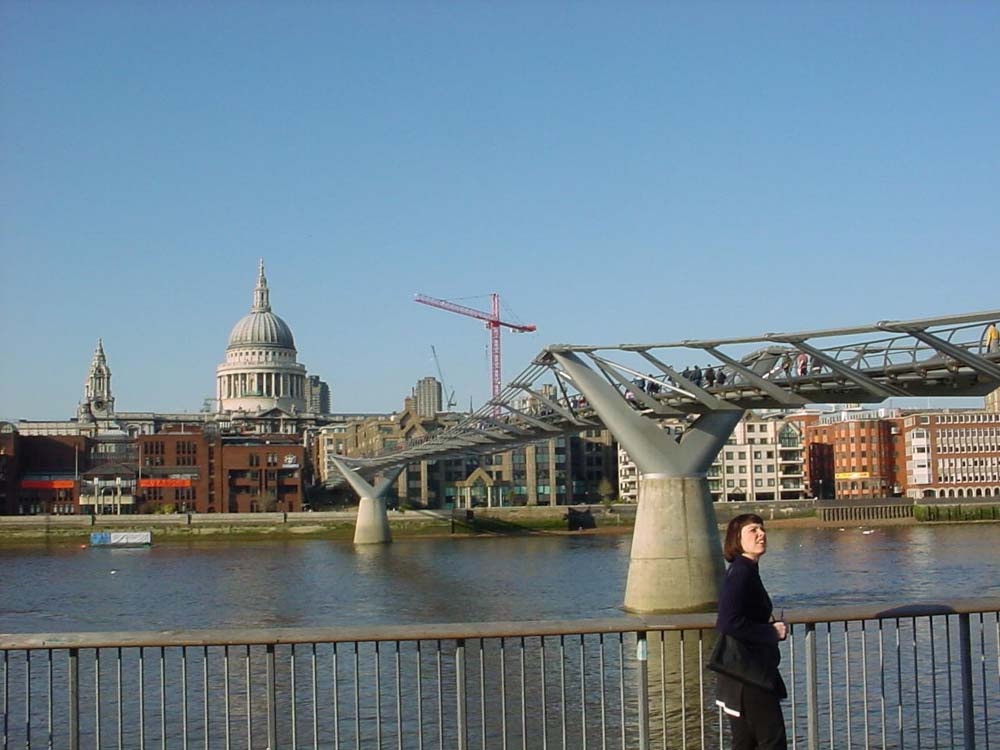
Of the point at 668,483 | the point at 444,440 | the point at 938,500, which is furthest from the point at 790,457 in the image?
the point at 668,483

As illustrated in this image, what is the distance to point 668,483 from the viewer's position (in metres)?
38.4

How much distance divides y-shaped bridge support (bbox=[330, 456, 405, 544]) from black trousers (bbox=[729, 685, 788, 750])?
89.1 m

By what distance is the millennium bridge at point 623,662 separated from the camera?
9.29m

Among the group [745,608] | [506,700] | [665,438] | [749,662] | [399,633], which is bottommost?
[506,700]

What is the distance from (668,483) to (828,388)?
569 cm

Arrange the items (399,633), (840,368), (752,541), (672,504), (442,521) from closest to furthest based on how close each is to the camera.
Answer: (752,541) < (399,633) < (840,368) < (672,504) < (442,521)

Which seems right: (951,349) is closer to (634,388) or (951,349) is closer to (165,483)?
(634,388)

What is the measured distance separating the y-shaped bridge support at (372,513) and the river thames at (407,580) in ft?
12.0

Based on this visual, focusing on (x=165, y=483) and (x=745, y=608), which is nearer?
(x=745, y=608)

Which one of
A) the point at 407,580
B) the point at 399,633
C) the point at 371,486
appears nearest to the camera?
the point at 399,633

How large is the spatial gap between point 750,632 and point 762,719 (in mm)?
545

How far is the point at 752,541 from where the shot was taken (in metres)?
7.98

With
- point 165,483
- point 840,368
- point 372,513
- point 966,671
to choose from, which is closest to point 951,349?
point 840,368

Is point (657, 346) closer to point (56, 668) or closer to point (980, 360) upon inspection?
point (980, 360)
